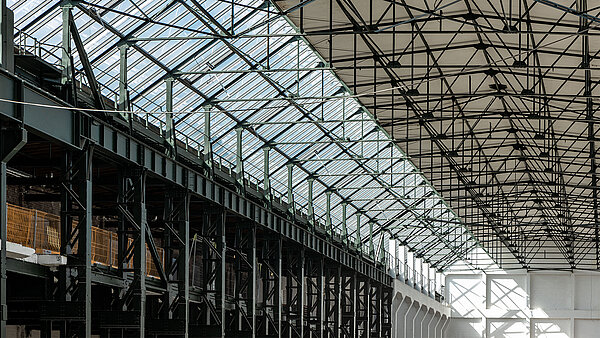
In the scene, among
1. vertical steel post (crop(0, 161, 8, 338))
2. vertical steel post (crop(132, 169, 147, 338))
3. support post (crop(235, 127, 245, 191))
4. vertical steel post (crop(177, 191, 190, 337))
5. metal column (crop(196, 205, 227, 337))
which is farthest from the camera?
support post (crop(235, 127, 245, 191))

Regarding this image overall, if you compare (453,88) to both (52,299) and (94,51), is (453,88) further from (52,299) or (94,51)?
(52,299)

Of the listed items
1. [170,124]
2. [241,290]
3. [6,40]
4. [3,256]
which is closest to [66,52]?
[6,40]

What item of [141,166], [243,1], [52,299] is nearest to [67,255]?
[52,299]

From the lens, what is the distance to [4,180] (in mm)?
24062

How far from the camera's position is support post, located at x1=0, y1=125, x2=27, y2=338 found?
23.5 metres

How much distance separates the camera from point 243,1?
1490 inches

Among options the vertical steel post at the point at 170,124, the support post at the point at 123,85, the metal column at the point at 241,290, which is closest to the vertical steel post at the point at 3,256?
the support post at the point at 123,85

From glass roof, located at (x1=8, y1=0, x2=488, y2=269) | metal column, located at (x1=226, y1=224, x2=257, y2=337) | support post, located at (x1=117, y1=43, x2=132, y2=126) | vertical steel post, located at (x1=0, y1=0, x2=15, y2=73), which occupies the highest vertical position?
glass roof, located at (x1=8, y1=0, x2=488, y2=269)

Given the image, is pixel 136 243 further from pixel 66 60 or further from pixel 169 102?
pixel 169 102

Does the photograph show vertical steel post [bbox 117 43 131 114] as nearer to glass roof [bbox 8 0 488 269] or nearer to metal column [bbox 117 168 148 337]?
glass roof [bbox 8 0 488 269]

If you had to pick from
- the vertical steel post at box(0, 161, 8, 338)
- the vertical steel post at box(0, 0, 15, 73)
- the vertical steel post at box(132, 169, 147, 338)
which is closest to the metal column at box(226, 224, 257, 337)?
the vertical steel post at box(132, 169, 147, 338)

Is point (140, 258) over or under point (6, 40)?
under

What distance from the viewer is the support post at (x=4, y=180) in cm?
2352

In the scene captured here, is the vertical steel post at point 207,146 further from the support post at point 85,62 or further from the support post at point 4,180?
the support post at point 4,180
